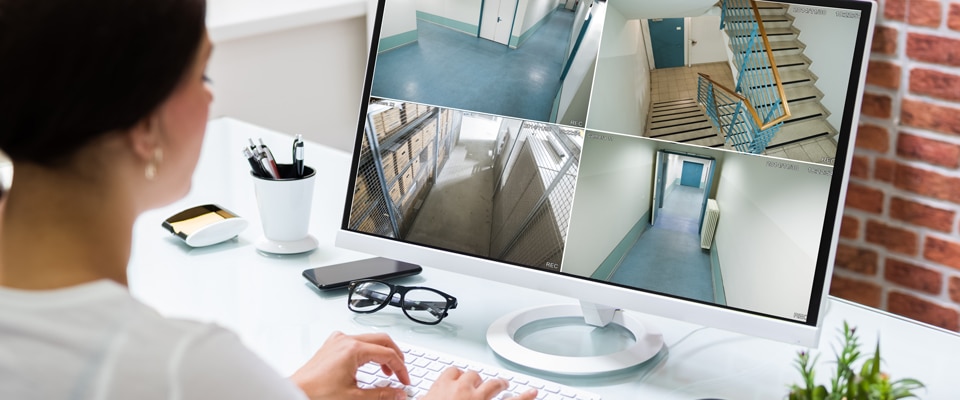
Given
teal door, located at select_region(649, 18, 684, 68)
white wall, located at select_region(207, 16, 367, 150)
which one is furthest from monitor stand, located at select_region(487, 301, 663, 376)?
white wall, located at select_region(207, 16, 367, 150)

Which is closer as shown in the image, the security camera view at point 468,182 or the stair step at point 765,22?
the stair step at point 765,22

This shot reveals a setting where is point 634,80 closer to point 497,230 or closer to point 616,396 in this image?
point 497,230

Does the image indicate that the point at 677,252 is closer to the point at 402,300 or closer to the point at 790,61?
the point at 790,61

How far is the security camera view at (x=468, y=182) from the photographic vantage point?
3.51 feet

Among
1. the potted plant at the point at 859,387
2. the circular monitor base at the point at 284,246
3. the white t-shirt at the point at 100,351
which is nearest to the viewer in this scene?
the white t-shirt at the point at 100,351

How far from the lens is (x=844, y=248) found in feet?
7.25

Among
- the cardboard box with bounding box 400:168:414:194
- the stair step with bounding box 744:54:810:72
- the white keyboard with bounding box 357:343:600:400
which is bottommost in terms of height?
the white keyboard with bounding box 357:343:600:400

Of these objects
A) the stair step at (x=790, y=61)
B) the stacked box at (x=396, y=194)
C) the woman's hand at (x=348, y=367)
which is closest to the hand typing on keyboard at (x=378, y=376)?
the woman's hand at (x=348, y=367)

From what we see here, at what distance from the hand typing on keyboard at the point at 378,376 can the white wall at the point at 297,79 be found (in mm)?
1500

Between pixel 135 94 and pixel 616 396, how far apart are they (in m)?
0.63

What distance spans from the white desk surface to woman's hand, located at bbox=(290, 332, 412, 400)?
70 millimetres

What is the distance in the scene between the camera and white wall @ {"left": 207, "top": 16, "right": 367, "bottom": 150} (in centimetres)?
240

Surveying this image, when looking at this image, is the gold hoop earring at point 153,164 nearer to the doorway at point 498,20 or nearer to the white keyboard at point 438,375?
the white keyboard at point 438,375

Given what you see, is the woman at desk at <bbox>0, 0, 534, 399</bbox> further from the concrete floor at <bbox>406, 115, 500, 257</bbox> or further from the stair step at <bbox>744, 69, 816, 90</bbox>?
the stair step at <bbox>744, 69, 816, 90</bbox>
